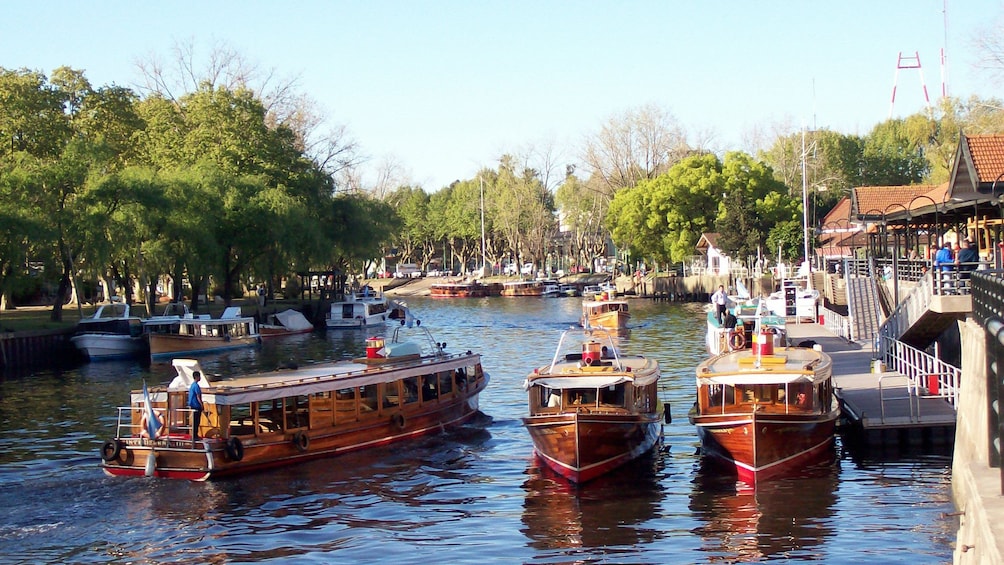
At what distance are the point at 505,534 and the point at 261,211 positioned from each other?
5202 cm

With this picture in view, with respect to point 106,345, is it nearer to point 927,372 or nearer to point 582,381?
point 582,381

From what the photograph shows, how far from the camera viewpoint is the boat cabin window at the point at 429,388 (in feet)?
104

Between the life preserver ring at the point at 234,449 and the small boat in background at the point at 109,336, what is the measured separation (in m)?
32.5

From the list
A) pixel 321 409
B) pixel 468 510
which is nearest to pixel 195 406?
pixel 321 409

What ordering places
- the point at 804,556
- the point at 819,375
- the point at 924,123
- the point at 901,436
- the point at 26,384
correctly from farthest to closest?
the point at 924,123
the point at 26,384
the point at 901,436
the point at 819,375
the point at 804,556

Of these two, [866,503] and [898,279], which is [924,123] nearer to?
[898,279]

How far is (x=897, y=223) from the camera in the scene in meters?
48.0

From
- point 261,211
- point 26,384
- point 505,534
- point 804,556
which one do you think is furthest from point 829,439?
point 261,211

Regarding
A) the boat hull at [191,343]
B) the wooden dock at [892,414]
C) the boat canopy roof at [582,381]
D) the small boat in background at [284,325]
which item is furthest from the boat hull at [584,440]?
the small boat in background at [284,325]

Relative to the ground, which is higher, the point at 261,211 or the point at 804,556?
the point at 261,211

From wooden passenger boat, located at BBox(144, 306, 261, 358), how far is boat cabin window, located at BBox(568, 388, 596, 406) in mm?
35246

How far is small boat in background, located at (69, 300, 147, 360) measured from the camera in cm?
5431

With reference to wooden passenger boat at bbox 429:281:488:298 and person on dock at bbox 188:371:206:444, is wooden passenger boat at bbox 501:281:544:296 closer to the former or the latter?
wooden passenger boat at bbox 429:281:488:298

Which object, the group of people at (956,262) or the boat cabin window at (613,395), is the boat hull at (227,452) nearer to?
the boat cabin window at (613,395)
